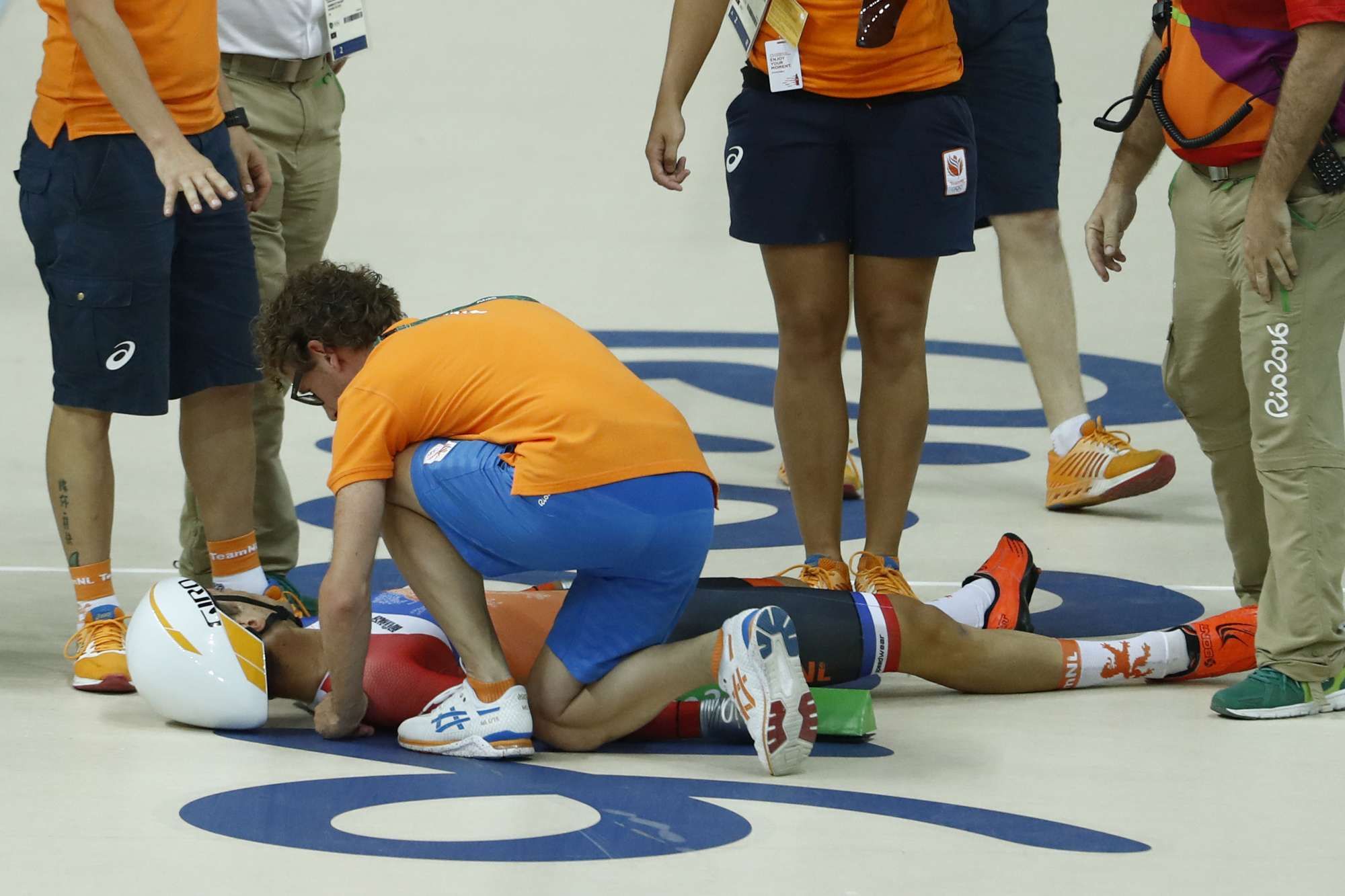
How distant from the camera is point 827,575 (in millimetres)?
3787

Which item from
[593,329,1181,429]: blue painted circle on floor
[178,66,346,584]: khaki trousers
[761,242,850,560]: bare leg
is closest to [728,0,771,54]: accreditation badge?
[761,242,850,560]: bare leg

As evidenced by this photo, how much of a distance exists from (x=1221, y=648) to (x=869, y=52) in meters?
1.32

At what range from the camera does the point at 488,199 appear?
9.71 metres

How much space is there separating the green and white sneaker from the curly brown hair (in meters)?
1.55

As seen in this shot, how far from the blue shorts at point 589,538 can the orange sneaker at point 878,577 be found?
30.7 inches

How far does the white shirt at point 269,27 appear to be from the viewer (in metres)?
4.03

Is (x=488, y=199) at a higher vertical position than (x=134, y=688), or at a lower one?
higher

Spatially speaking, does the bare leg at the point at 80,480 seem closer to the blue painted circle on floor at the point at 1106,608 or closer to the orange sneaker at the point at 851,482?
the blue painted circle on floor at the point at 1106,608

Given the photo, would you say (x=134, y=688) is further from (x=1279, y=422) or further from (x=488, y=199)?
(x=488, y=199)

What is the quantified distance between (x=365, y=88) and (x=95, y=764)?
26.7 ft

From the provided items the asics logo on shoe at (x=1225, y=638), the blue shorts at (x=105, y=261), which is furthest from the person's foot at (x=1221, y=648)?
the blue shorts at (x=105, y=261)

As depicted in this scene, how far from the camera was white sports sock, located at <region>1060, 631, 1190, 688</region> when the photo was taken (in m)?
3.39

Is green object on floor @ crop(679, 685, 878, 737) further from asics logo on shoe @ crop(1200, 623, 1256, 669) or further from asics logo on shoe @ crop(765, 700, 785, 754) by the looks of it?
asics logo on shoe @ crop(1200, 623, 1256, 669)

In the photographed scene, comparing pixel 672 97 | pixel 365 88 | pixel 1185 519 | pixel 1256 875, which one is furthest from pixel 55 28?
pixel 365 88
